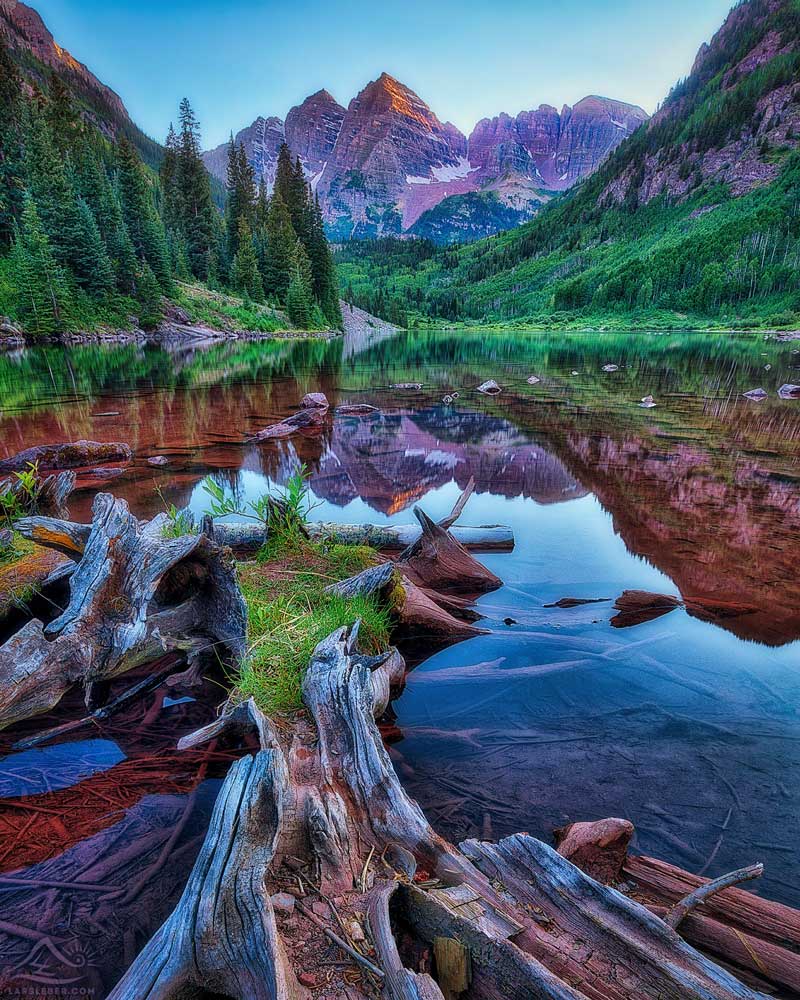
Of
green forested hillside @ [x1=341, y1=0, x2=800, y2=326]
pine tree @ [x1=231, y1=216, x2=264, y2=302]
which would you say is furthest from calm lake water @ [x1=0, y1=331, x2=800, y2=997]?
green forested hillside @ [x1=341, y1=0, x2=800, y2=326]

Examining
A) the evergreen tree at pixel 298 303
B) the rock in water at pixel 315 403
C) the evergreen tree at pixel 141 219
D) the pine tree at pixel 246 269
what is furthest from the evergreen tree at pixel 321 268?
the rock in water at pixel 315 403

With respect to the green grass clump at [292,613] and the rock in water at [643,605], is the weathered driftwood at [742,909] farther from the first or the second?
the rock in water at [643,605]

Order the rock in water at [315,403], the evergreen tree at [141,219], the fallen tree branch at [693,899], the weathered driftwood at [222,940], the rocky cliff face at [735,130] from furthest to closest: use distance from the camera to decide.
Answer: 1. the rocky cliff face at [735,130]
2. the evergreen tree at [141,219]
3. the rock in water at [315,403]
4. the fallen tree branch at [693,899]
5. the weathered driftwood at [222,940]

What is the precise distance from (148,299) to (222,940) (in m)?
56.4

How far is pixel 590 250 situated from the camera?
516 ft

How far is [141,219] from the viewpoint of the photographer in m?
52.0

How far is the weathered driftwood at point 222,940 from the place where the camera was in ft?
5.42

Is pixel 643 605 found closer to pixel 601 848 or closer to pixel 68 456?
pixel 601 848

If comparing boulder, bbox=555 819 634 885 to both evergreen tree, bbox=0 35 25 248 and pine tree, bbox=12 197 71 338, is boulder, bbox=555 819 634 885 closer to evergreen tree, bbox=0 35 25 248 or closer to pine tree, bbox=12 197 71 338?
pine tree, bbox=12 197 71 338

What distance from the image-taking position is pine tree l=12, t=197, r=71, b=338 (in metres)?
38.5

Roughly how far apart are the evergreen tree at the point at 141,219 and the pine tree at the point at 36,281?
11390mm

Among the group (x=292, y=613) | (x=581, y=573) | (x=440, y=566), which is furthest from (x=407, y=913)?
(x=581, y=573)

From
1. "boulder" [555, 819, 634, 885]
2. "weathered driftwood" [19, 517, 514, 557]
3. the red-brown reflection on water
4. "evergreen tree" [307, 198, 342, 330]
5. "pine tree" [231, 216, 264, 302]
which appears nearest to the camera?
the red-brown reflection on water

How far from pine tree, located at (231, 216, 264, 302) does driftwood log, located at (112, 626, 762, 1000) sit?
67665 mm
